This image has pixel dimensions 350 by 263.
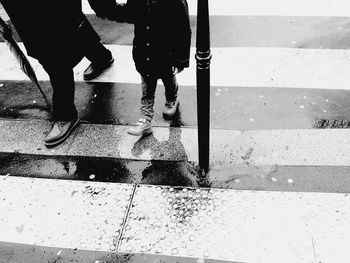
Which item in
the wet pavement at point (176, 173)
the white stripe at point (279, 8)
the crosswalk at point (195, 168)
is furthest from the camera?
the white stripe at point (279, 8)

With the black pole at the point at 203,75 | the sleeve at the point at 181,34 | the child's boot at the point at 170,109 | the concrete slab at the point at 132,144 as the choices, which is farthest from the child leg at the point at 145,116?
the black pole at the point at 203,75

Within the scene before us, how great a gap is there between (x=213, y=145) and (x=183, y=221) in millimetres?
919

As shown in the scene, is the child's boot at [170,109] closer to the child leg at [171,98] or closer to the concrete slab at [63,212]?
the child leg at [171,98]

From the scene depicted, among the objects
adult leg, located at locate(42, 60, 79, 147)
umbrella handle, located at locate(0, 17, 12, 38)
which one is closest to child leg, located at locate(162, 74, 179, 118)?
adult leg, located at locate(42, 60, 79, 147)

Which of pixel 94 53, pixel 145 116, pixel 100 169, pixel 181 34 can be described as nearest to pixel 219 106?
pixel 145 116

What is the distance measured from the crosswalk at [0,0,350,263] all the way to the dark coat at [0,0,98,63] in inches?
36.2

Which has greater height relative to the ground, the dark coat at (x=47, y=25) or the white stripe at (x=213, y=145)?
the dark coat at (x=47, y=25)

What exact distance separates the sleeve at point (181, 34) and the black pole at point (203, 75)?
1.74ft

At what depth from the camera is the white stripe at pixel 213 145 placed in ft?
11.4

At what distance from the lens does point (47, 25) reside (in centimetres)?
324

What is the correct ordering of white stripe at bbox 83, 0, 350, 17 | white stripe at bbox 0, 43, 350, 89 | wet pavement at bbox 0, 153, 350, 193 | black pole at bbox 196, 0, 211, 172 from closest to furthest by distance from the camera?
black pole at bbox 196, 0, 211, 172, wet pavement at bbox 0, 153, 350, 193, white stripe at bbox 0, 43, 350, 89, white stripe at bbox 83, 0, 350, 17

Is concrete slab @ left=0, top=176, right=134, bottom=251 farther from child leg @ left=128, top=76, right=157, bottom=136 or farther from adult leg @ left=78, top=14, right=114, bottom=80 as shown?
adult leg @ left=78, top=14, right=114, bottom=80

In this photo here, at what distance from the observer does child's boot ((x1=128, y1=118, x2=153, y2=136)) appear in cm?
370

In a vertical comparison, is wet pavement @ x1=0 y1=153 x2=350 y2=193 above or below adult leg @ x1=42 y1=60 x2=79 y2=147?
below
